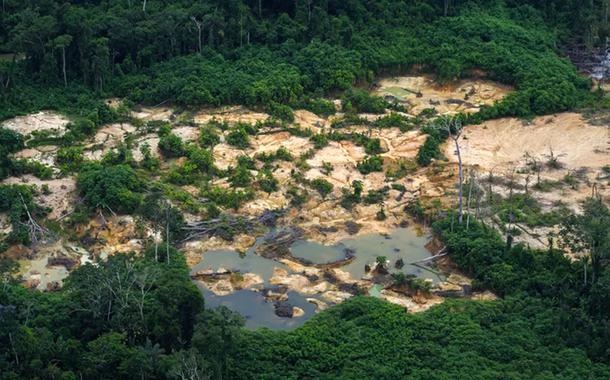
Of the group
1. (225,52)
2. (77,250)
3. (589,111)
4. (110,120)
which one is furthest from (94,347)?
(589,111)

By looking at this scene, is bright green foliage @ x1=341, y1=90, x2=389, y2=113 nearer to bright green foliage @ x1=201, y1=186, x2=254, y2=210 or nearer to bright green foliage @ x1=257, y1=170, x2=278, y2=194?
bright green foliage @ x1=257, y1=170, x2=278, y2=194

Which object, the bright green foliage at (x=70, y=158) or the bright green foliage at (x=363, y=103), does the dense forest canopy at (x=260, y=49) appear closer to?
the bright green foliage at (x=363, y=103)

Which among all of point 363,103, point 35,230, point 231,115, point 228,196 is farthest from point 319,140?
point 35,230

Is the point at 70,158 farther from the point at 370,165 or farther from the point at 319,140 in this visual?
the point at 370,165

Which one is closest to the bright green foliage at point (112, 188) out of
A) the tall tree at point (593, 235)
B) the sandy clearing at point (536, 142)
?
→ the sandy clearing at point (536, 142)

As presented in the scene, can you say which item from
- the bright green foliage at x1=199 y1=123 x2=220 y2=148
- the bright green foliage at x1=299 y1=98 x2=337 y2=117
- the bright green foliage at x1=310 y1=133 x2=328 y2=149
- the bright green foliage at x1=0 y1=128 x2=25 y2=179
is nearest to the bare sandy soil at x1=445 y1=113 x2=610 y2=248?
the bright green foliage at x1=310 y1=133 x2=328 y2=149

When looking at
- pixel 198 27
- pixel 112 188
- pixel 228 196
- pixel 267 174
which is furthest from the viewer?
pixel 198 27
